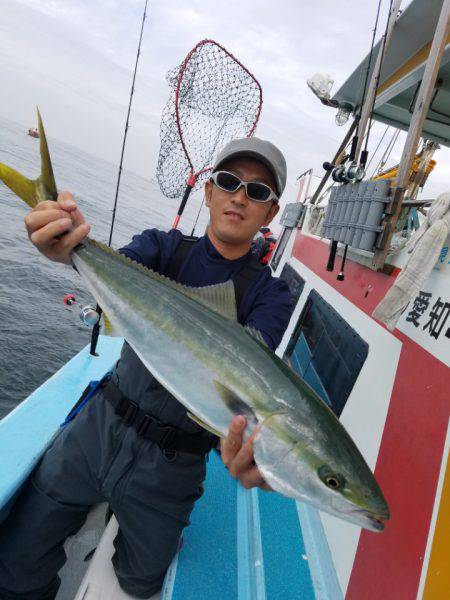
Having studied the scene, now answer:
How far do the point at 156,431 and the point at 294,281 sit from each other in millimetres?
6418

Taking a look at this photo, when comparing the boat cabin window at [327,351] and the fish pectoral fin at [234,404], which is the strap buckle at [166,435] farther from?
the boat cabin window at [327,351]

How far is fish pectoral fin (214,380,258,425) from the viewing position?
160cm

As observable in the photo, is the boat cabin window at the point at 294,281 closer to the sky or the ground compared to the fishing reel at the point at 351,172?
closer to the ground

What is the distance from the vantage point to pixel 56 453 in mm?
2498

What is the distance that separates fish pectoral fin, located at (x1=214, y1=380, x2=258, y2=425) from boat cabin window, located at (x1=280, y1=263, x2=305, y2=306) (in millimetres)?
5603

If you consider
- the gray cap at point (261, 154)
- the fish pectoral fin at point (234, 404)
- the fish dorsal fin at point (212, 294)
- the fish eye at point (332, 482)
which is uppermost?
the gray cap at point (261, 154)

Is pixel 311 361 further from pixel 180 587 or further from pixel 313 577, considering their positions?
pixel 180 587

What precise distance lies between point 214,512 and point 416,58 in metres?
6.75

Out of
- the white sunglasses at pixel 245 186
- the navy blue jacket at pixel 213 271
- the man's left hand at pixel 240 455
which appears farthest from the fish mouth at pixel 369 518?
the white sunglasses at pixel 245 186

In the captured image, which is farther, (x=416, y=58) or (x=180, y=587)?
(x=416, y=58)

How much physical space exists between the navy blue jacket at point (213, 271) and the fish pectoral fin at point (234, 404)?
2.34 feet

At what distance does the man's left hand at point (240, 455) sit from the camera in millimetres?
1564

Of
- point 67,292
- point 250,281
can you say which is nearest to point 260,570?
point 250,281

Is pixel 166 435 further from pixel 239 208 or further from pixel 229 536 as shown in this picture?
pixel 239 208
